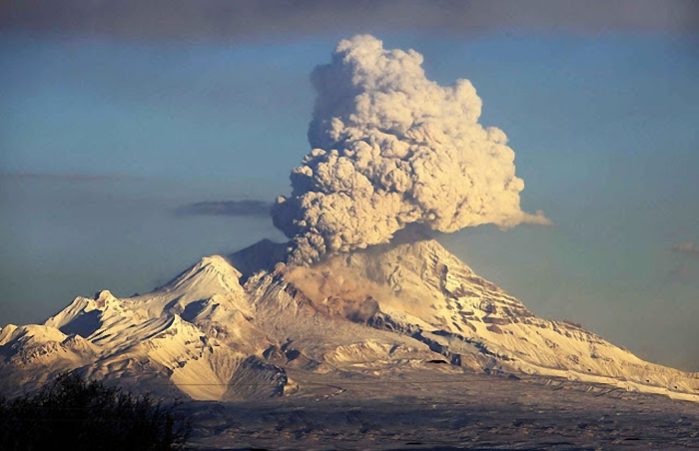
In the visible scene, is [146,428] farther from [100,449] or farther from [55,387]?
[55,387]

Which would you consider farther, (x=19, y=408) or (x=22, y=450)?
(x=19, y=408)

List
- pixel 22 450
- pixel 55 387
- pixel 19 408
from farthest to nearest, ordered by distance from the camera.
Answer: pixel 55 387 < pixel 19 408 < pixel 22 450

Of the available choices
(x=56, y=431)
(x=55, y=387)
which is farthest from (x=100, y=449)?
(x=55, y=387)

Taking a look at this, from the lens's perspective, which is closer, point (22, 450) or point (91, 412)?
point (22, 450)

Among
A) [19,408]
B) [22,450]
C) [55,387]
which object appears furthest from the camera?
[55,387]

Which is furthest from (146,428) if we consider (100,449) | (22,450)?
(22,450)

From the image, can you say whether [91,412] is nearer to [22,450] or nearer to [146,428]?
[146,428]

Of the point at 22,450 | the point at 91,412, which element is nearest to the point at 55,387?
the point at 91,412
